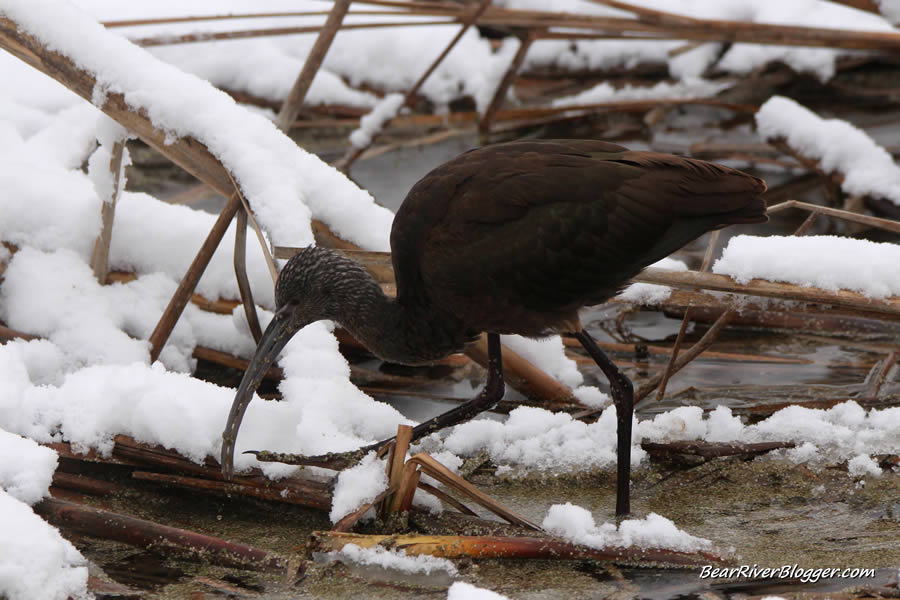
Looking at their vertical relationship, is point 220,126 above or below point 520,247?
above

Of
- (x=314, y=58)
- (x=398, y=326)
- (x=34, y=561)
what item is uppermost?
(x=314, y=58)

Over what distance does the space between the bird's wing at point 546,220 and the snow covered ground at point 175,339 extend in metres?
0.33

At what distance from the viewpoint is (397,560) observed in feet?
9.16

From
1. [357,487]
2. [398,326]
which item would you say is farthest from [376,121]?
[357,487]

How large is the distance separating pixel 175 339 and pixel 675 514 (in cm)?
195

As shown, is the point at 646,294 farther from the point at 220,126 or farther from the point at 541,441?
the point at 220,126

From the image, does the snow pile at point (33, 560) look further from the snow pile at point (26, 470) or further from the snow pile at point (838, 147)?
the snow pile at point (838, 147)

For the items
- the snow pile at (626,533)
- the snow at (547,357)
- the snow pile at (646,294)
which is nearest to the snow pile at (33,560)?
the snow pile at (626,533)

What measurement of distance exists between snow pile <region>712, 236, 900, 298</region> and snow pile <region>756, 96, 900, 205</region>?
5.98 feet

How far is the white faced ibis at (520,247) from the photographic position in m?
3.36

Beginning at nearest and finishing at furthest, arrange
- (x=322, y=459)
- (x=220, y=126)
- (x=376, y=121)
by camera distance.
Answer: (x=322, y=459)
(x=220, y=126)
(x=376, y=121)

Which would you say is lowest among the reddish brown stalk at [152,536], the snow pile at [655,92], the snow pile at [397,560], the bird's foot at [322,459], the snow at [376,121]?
the reddish brown stalk at [152,536]

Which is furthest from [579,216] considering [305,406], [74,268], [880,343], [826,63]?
[826,63]

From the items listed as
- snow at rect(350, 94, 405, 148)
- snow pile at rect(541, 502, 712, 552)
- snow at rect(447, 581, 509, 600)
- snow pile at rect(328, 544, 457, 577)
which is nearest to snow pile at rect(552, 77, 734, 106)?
snow at rect(350, 94, 405, 148)
